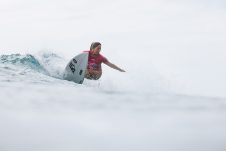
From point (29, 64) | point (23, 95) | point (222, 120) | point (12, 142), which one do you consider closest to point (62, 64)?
point (29, 64)

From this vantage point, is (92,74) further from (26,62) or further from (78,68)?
(26,62)

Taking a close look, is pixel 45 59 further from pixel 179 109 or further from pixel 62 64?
pixel 179 109

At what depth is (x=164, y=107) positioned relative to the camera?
9445 mm

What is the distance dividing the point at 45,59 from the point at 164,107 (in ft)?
45.3

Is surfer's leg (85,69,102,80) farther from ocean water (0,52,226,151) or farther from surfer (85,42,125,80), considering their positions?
ocean water (0,52,226,151)

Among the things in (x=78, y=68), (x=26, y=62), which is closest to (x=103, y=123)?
(x=78, y=68)

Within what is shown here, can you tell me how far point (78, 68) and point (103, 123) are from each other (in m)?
10.3

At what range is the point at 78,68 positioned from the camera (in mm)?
17625

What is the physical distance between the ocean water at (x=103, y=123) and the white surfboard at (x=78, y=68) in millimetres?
6425

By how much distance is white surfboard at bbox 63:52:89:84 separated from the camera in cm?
1748

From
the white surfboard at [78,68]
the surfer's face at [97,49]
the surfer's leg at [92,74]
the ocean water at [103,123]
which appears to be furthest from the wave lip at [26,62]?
the ocean water at [103,123]

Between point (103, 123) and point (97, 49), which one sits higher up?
point (97, 49)

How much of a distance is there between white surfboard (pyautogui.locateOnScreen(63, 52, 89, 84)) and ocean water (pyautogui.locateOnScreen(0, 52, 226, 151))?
21.1 feet

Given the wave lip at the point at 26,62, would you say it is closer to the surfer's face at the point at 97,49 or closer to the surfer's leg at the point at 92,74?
the surfer's leg at the point at 92,74
